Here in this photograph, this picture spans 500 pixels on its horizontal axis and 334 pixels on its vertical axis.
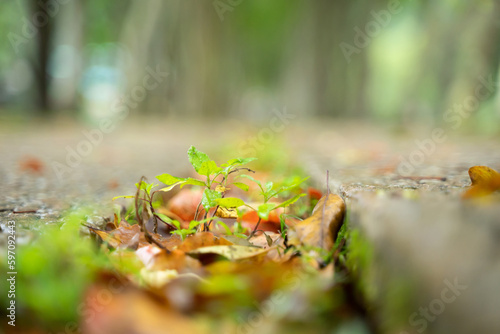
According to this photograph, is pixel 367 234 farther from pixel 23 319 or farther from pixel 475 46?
pixel 475 46

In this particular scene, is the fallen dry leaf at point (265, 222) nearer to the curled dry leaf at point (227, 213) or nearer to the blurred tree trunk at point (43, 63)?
the curled dry leaf at point (227, 213)

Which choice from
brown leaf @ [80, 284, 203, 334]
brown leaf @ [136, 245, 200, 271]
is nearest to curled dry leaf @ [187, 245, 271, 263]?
brown leaf @ [136, 245, 200, 271]

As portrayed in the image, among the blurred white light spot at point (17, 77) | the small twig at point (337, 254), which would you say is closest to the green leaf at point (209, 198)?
the small twig at point (337, 254)

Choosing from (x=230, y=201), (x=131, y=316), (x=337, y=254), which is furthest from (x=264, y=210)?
(x=131, y=316)

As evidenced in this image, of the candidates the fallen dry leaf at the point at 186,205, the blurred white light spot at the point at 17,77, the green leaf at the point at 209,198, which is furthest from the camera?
the blurred white light spot at the point at 17,77

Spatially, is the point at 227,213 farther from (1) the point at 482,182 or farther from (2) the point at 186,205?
(1) the point at 482,182

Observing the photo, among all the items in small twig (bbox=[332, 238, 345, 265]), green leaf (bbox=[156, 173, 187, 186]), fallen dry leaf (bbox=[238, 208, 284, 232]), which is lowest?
fallen dry leaf (bbox=[238, 208, 284, 232])

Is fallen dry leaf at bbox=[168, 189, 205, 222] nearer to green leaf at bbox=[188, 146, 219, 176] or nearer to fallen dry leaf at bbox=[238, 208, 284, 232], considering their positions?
fallen dry leaf at bbox=[238, 208, 284, 232]
